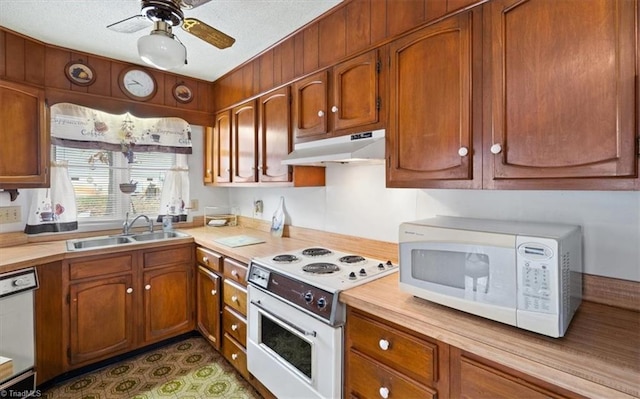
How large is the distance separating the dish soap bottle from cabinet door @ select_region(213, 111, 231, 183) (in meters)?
0.54

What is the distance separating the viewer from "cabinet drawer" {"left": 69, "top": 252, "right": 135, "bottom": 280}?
2154 mm

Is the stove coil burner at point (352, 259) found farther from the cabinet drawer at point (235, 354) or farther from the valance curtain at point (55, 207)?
the valance curtain at point (55, 207)

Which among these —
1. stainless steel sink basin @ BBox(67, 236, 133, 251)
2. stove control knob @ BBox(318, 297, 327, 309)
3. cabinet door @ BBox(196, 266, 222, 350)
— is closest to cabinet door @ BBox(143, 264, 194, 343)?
cabinet door @ BBox(196, 266, 222, 350)

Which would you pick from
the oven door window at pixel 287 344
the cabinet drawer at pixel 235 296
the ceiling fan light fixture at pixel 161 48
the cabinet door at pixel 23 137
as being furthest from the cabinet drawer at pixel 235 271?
the cabinet door at pixel 23 137

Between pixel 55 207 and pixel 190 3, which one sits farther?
pixel 55 207

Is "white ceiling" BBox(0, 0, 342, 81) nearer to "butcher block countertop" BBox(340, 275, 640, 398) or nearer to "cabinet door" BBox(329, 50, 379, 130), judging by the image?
"cabinet door" BBox(329, 50, 379, 130)

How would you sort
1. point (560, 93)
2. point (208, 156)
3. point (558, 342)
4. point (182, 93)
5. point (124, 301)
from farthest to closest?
point (208, 156)
point (182, 93)
point (124, 301)
point (560, 93)
point (558, 342)

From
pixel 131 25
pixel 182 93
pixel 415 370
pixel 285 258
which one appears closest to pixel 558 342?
pixel 415 370

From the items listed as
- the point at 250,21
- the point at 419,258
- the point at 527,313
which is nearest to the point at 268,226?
the point at 250,21

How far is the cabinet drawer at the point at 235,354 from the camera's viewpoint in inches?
81.5

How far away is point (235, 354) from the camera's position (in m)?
2.16

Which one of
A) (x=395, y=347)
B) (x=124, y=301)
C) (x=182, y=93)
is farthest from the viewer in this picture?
(x=182, y=93)

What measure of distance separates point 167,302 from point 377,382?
199 centimetres

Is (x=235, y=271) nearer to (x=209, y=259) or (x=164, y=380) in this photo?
(x=209, y=259)
